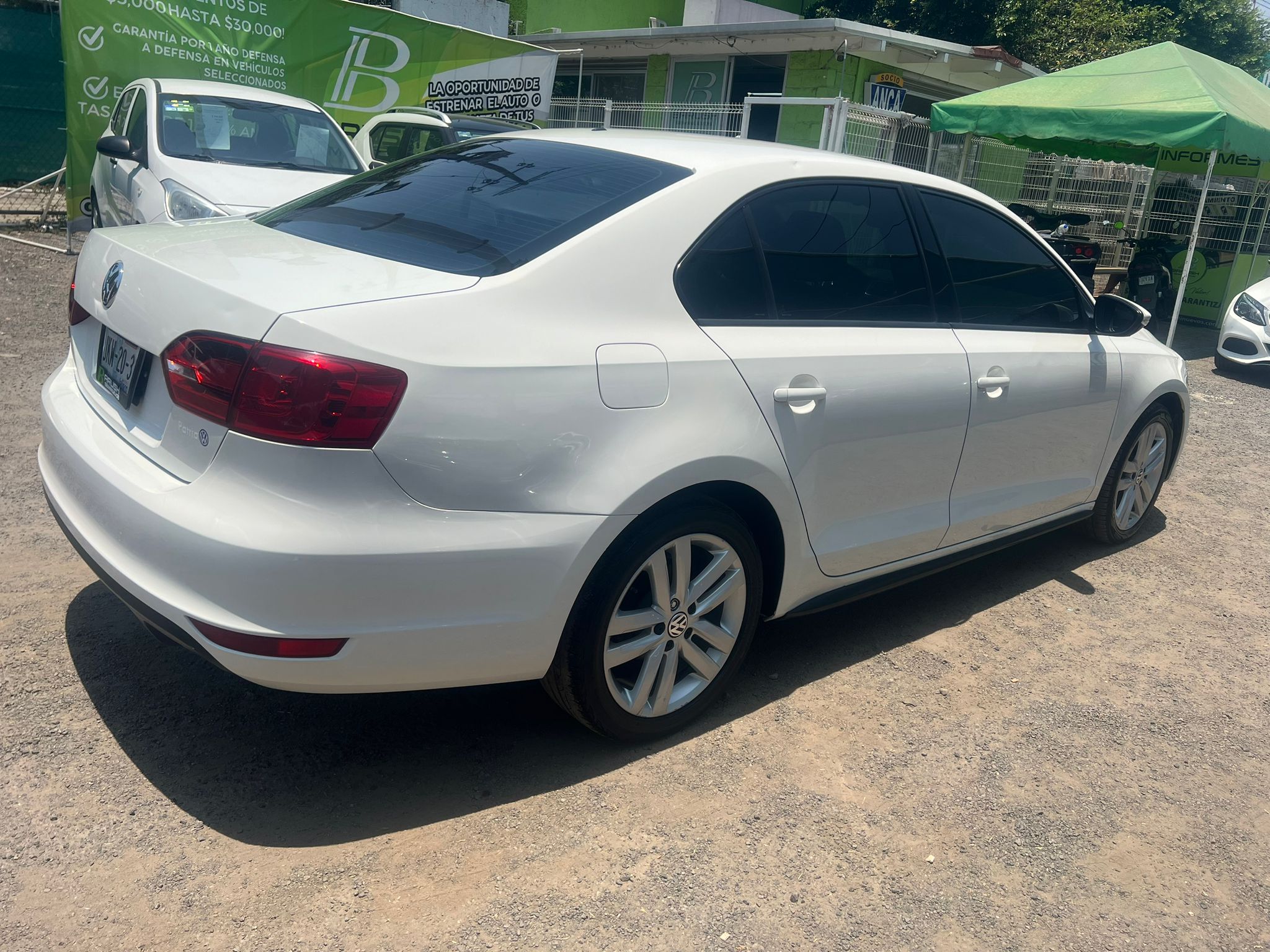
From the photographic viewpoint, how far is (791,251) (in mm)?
3250

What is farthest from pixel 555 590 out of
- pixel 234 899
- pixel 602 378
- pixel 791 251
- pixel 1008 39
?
pixel 1008 39

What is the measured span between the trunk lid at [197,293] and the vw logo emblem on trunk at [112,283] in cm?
2

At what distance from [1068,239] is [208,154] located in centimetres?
1018

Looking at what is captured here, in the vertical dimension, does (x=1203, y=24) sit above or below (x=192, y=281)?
above

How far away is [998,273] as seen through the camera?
4031 mm

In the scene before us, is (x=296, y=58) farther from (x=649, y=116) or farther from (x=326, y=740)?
(x=326, y=740)

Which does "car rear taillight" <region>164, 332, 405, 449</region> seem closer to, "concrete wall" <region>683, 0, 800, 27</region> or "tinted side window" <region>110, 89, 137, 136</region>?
"tinted side window" <region>110, 89, 137, 136</region>

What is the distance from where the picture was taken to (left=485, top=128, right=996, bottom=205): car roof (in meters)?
3.19

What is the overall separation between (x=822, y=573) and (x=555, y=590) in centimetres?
114

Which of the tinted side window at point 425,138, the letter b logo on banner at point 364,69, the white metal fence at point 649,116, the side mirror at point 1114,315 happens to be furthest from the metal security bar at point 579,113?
the side mirror at point 1114,315

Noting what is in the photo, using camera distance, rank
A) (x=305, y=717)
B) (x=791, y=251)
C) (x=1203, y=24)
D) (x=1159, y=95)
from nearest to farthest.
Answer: (x=305, y=717) < (x=791, y=251) < (x=1159, y=95) < (x=1203, y=24)

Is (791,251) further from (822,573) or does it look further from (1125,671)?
(1125,671)

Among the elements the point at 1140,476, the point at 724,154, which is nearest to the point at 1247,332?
the point at 1140,476

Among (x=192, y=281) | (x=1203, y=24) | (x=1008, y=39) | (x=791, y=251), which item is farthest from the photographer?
(x=1203, y=24)
